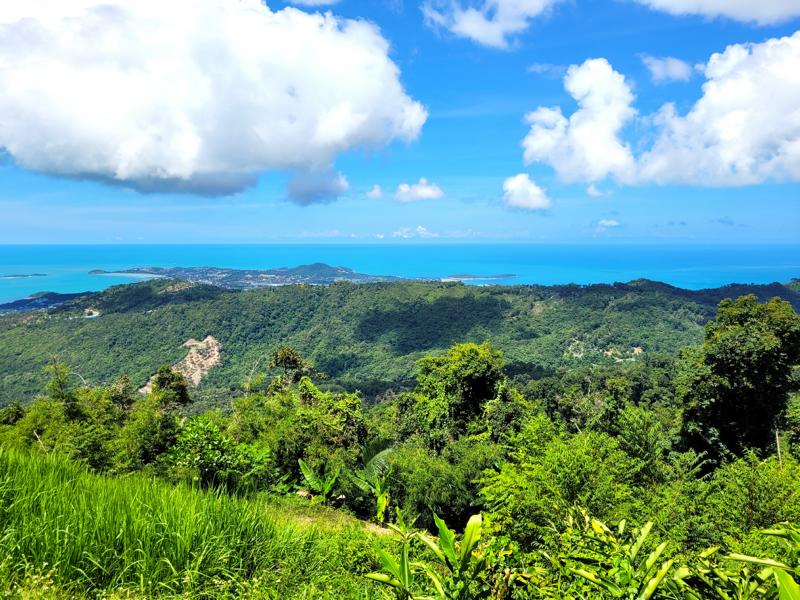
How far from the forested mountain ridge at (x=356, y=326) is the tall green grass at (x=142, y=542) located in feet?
250

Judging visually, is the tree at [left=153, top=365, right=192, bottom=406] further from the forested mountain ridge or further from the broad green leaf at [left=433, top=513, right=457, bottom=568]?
the forested mountain ridge

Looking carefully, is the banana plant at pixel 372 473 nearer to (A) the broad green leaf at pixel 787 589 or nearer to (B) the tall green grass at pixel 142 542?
(B) the tall green grass at pixel 142 542

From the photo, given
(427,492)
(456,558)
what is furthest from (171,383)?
(456,558)

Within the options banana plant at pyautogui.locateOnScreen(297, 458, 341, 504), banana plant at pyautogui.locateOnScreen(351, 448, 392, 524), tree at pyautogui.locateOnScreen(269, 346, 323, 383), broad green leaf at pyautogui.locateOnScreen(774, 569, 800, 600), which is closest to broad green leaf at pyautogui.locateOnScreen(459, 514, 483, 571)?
broad green leaf at pyautogui.locateOnScreen(774, 569, 800, 600)

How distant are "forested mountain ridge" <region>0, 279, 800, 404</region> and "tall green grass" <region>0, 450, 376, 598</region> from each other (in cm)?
7633

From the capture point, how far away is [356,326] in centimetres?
12725

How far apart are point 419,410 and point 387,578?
21.9 m

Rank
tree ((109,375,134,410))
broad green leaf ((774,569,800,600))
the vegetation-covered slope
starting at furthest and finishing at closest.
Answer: tree ((109,375,134,410)), the vegetation-covered slope, broad green leaf ((774,569,800,600))

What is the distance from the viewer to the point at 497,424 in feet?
64.7

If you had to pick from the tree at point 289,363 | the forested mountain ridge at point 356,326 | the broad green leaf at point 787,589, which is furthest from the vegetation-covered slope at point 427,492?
the forested mountain ridge at point 356,326

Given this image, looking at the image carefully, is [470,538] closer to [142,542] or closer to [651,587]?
[651,587]

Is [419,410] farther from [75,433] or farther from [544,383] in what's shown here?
[544,383]

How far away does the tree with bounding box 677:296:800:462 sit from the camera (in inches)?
755

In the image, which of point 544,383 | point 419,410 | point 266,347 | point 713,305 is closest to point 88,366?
point 266,347
